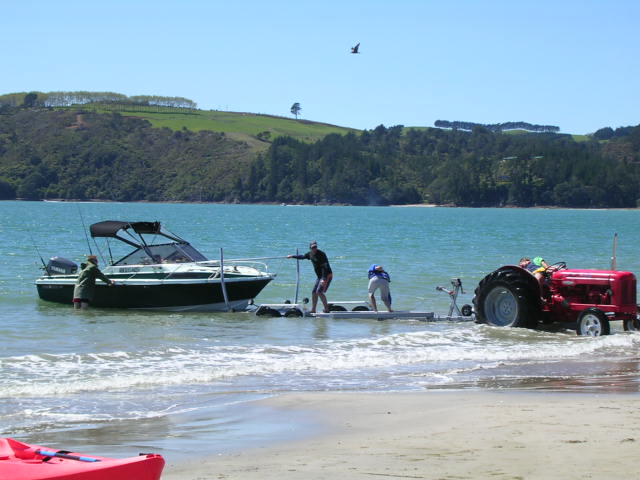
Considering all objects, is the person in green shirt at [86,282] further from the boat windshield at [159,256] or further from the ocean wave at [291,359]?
the ocean wave at [291,359]

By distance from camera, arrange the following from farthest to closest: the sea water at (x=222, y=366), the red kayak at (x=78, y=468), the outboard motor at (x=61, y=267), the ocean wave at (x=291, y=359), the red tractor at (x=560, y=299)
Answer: the outboard motor at (x=61, y=267)
the red tractor at (x=560, y=299)
the ocean wave at (x=291, y=359)
the sea water at (x=222, y=366)
the red kayak at (x=78, y=468)

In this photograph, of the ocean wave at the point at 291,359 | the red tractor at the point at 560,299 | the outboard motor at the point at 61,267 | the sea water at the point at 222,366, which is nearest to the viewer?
the sea water at the point at 222,366

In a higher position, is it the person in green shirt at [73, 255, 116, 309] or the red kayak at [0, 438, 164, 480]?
the person in green shirt at [73, 255, 116, 309]

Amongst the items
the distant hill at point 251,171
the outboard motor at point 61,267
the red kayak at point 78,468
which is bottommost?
the red kayak at point 78,468

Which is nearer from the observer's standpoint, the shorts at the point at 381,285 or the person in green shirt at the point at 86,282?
the shorts at the point at 381,285

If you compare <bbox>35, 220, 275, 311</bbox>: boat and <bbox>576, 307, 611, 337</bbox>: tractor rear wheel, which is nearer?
<bbox>576, 307, 611, 337</bbox>: tractor rear wheel

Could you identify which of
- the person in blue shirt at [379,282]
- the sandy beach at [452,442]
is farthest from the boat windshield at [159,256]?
the sandy beach at [452,442]

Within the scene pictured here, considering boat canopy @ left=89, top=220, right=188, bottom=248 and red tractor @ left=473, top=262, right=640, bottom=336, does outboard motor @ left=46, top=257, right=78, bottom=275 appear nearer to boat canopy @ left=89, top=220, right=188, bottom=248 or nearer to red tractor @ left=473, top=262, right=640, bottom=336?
boat canopy @ left=89, top=220, right=188, bottom=248

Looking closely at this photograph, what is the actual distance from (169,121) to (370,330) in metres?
184

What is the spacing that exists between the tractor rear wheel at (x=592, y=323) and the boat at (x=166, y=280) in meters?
6.77

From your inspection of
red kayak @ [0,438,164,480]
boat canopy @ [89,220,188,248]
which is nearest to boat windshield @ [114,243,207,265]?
boat canopy @ [89,220,188,248]

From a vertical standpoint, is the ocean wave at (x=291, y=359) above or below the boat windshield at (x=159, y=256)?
below

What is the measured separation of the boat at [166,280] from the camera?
19594mm

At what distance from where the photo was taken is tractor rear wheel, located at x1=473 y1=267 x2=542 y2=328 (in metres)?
16.2
